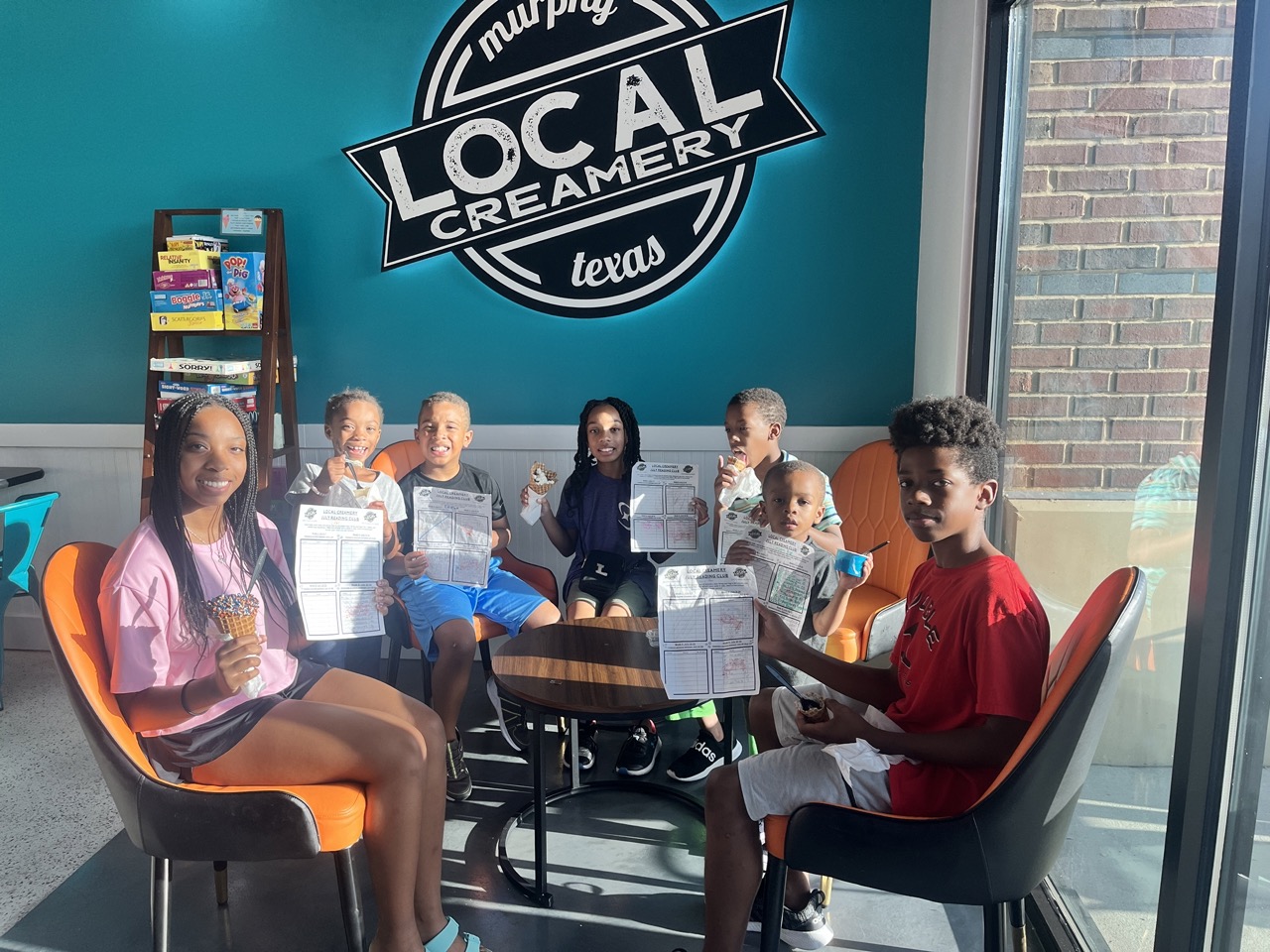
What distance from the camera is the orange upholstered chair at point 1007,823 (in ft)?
4.72

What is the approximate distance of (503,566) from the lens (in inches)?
131

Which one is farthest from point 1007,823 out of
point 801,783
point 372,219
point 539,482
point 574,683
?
point 372,219

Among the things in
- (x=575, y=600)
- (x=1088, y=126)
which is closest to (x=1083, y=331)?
(x=1088, y=126)

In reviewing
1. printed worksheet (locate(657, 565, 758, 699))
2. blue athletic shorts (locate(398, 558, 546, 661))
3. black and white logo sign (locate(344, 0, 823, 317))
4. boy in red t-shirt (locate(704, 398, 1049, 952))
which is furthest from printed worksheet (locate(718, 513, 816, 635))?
black and white logo sign (locate(344, 0, 823, 317))

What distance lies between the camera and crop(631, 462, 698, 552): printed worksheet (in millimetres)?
2889

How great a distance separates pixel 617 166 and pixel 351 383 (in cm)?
139

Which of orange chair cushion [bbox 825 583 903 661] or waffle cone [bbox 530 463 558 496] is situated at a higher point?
waffle cone [bbox 530 463 558 496]

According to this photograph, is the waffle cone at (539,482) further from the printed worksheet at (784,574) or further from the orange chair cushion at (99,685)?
the orange chair cushion at (99,685)

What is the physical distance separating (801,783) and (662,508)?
4.20 ft

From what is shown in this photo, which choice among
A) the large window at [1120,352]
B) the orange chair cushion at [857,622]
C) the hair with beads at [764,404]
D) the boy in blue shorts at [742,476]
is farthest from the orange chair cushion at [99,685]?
the hair with beads at [764,404]

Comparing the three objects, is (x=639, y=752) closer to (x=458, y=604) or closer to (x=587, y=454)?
(x=458, y=604)

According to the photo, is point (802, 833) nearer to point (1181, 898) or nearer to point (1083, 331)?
point (1181, 898)

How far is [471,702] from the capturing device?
Result: 350 centimetres

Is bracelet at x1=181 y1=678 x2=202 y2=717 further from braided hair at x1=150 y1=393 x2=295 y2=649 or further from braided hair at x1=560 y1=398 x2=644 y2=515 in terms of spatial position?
braided hair at x1=560 y1=398 x2=644 y2=515
